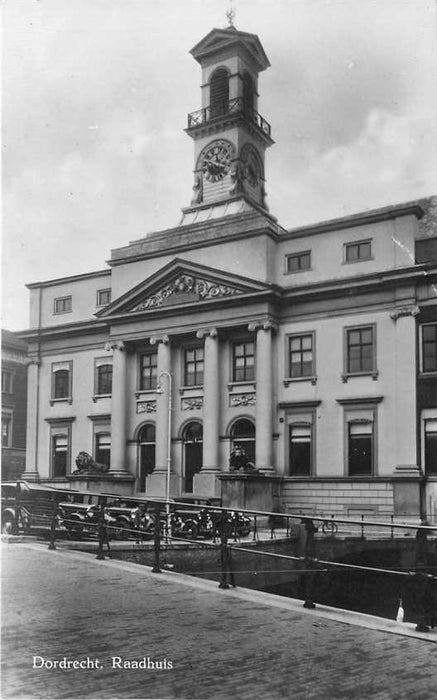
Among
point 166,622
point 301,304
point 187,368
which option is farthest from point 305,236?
point 166,622

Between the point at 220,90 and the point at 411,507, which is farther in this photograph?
the point at 220,90

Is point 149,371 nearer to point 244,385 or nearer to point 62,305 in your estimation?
point 244,385

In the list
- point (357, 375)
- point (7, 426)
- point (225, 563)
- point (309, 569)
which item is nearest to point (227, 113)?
point (357, 375)

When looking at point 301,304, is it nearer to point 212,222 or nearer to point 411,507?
point 212,222

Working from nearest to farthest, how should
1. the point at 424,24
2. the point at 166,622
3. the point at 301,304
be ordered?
the point at 166,622
the point at 424,24
the point at 301,304

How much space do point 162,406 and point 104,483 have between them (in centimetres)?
452

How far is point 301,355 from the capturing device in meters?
31.7

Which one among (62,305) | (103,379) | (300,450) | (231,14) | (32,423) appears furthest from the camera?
(62,305)

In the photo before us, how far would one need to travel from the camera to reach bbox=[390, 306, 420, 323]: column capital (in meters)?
28.7

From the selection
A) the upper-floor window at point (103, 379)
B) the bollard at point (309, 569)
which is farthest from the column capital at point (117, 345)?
the bollard at point (309, 569)

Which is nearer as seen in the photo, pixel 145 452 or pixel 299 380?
pixel 299 380

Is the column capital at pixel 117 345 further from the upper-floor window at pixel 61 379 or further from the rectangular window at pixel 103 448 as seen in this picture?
the rectangular window at pixel 103 448

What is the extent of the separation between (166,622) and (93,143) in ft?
34.1

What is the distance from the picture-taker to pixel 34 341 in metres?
40.6
